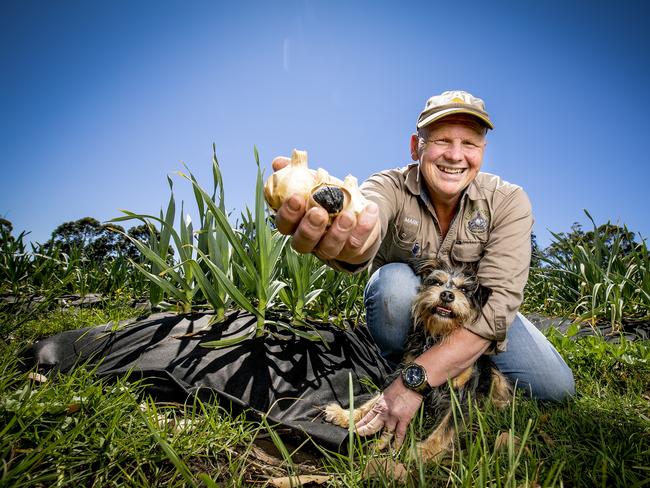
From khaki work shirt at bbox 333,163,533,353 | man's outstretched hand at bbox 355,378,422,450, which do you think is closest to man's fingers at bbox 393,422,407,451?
man's outstretched hand at bbox 355,378,422,450

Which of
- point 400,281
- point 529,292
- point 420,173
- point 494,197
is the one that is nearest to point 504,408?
point 400,281

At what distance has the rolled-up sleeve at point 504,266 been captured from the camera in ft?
6.51

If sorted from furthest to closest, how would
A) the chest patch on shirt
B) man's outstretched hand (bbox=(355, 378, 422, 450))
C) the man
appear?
the chest patch on shirt → the man → man's outstretched hand (bbox=(355, 378, 422, 450))

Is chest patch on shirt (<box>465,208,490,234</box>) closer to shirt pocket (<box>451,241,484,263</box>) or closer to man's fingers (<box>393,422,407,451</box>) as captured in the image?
shirt pocket (<box>451,241,484,263</box>)

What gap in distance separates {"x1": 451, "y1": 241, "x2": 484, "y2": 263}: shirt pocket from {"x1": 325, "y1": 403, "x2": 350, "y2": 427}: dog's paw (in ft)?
3.98

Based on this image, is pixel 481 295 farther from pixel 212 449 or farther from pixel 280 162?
pixel 212 449

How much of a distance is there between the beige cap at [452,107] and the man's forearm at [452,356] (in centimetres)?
121

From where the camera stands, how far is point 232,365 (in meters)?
2.02

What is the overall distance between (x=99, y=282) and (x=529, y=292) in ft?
20.6

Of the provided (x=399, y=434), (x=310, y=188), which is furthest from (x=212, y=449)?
(x=310, y=188)

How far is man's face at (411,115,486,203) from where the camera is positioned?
2.19 metres

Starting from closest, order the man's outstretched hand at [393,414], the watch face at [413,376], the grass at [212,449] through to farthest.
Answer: the grass at [212,449] < the man's outstretched hand at [393,414] < the watch face at [413,376]

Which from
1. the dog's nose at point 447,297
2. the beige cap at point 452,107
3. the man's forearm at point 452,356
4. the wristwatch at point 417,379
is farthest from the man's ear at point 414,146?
the wristwatch at point 417,379

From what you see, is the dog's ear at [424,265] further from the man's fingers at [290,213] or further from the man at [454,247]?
the man's fingers at [290,213]
